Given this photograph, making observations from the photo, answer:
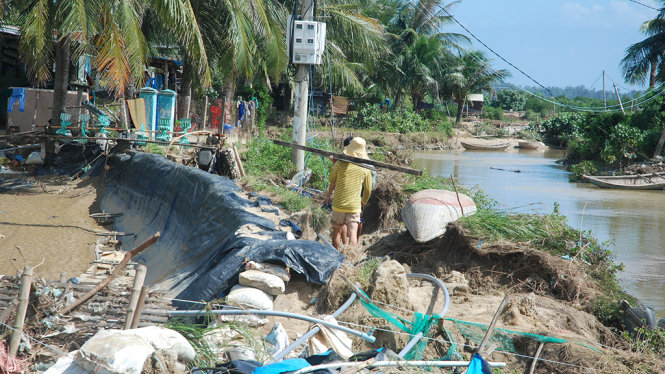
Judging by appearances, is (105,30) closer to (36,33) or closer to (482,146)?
(36,33)

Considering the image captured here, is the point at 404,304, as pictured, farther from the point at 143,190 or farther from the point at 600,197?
the point at 600,197

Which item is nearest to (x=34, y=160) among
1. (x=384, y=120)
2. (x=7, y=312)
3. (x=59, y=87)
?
(x=59, y=87)

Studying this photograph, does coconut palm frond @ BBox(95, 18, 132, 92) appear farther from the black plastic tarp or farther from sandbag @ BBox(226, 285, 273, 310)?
sandbag @ BBox(226, 285, 273, 310)

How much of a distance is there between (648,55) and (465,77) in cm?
1179

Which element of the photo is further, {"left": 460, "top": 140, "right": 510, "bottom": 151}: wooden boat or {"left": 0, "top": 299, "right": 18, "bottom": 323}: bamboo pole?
{"left": 460, "top": 140, "right": 510, "bottom": 151}: wooden boat

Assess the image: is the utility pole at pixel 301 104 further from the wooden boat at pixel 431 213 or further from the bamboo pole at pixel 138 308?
the bamboo pole at pixel 138 308

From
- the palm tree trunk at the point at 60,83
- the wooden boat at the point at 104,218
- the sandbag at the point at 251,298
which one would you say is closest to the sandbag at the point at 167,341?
the sandbag at the point at 251,298

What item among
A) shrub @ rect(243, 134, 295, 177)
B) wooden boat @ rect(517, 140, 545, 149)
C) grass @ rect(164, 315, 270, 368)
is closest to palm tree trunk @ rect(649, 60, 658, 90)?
wooden boat @ rect(517, 140, 545, 149)

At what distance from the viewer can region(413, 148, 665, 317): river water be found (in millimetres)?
8695

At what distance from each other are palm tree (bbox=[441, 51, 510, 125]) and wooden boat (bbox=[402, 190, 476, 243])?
30.9 meters

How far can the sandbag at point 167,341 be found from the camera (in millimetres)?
3518

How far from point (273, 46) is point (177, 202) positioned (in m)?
7.33

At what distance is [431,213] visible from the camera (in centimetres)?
778

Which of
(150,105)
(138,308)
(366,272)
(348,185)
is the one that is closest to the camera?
(138,308)
